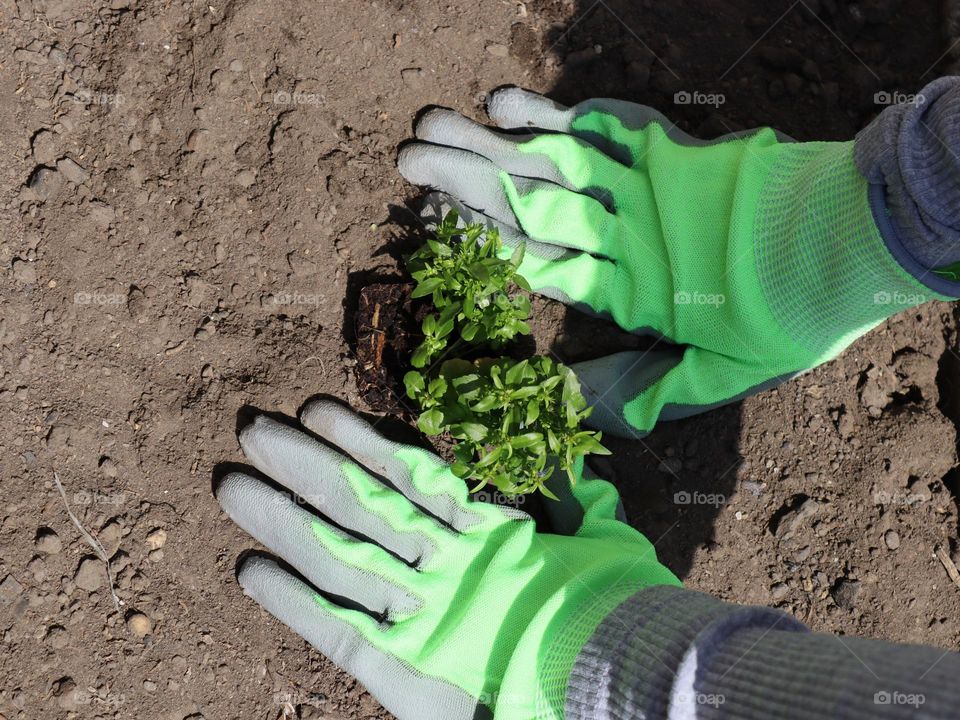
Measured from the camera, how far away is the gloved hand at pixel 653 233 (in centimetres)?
201

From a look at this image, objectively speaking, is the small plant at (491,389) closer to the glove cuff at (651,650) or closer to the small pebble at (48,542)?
the glove cuff at (651,650)

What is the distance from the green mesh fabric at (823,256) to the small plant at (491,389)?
63 centimetres

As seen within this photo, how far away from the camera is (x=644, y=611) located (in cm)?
170

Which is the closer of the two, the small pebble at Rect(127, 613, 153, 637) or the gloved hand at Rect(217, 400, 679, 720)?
the gloved hand at Rect(217, 400, 679, 720)

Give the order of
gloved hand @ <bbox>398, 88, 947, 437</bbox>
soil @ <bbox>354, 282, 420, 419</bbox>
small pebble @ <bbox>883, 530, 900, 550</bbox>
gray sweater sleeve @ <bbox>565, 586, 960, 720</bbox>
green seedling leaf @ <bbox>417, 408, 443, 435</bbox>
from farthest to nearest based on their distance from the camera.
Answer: small pebble @ <bbox>883, 530, 900, 550</bbox>
soil @ <bbox>354, 282, 420, 419</bbox>
gloved hand @ <bbox>398, 88, 947, 437</bbox>
green seedling leaf @ <bbox>417, 408, 443, 435</bbox>
gray sweater sleeve @ <bbox>565, 586, 960, 720</bbox>

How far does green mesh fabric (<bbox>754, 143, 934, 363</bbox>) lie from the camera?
1726 millimetres

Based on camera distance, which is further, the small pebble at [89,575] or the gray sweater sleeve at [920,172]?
the small pebble at [89,575]

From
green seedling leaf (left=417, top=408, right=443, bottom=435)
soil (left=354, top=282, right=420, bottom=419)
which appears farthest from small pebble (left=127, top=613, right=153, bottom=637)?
green seedling leaf (left=417, top=408, right=443, bottom=435)

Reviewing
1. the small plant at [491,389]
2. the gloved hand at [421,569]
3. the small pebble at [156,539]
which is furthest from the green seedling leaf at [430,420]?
the small pebble at [156,539]

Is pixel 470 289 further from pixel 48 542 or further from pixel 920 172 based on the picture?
pixel 48 542

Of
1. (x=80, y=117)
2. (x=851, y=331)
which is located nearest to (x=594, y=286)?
(x=851, y=331)

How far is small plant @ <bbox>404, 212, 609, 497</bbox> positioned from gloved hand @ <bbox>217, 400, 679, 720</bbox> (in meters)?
0.22

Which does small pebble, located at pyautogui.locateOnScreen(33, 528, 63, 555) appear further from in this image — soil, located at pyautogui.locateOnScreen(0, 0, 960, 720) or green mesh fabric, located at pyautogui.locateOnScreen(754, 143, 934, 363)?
green mesh fabric, located at pyautogui.locateOnScreen(754, 143, 934, 363)

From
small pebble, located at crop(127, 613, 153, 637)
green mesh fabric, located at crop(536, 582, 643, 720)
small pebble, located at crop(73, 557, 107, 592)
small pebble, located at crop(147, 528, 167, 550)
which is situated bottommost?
small pebble, located at crop(127, 613, 153, 637)
